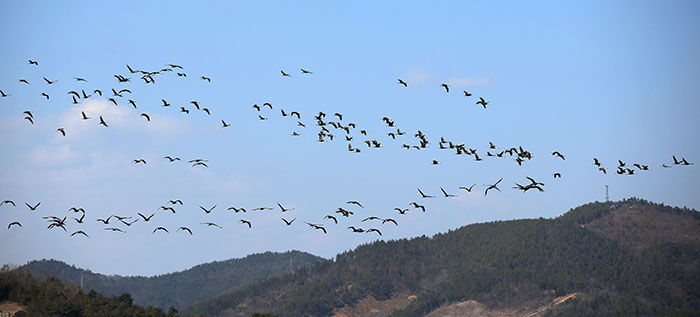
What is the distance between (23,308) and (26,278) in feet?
44.0

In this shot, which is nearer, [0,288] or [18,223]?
[18,223]

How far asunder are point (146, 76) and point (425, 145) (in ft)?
77.1

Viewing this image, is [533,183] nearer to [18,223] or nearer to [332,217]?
[332,217]

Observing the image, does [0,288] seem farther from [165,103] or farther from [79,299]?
[165,103]

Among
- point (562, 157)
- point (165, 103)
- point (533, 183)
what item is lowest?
point (533, 183)

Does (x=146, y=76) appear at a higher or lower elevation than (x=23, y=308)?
higher

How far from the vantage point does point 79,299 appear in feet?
432

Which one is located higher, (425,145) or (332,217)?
(425,145)

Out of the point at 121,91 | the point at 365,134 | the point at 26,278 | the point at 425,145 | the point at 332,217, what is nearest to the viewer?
the point at 332,217

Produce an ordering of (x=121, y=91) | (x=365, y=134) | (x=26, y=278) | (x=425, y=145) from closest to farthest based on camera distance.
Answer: (x=121, y=91)
(x=425, y=145)
(x=365, y=134)
(x=26, y=278)

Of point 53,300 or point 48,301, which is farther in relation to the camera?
point 53,300

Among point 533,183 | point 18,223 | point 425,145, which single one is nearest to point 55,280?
point 18,223

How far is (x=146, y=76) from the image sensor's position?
2852 inches

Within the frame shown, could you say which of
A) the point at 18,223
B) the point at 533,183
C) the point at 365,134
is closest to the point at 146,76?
the point at 18,223
